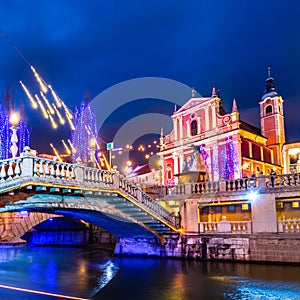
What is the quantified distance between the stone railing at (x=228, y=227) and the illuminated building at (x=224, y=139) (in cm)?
2043

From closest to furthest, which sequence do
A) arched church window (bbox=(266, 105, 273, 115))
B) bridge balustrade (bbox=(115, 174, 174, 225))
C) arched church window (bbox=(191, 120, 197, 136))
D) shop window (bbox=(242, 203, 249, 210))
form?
bridge balustrade (bbox=(115, 174, 174, 225)), shop window (bbox=(242, 203, 249, 210)), arched church window (bbox=(191, 120, 197, 136)), arched church window (bbox=(266, 105, 273, 115))

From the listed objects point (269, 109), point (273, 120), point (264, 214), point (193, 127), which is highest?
point (269, 109)

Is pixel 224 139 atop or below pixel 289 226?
atop

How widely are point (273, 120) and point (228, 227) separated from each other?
3742 cm

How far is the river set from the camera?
1355 cm

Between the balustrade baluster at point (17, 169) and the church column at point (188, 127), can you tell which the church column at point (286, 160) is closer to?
the church column at point (188, 127)

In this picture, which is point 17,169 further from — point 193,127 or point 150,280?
point 193,127

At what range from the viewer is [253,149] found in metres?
48.8

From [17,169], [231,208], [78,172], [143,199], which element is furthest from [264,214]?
[17,169]

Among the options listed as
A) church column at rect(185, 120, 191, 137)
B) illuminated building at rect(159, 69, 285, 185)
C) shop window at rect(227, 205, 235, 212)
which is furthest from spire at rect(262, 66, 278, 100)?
shop window at rect(227, 205, 235, 212)

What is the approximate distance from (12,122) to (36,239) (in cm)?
2996

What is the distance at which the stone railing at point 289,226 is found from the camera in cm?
1883

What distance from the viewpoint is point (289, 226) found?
1906 cm

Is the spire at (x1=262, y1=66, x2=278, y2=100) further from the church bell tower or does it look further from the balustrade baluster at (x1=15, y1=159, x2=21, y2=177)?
the balustrade baluster at (x1=15, y1=159, x2=21, y2=177)
